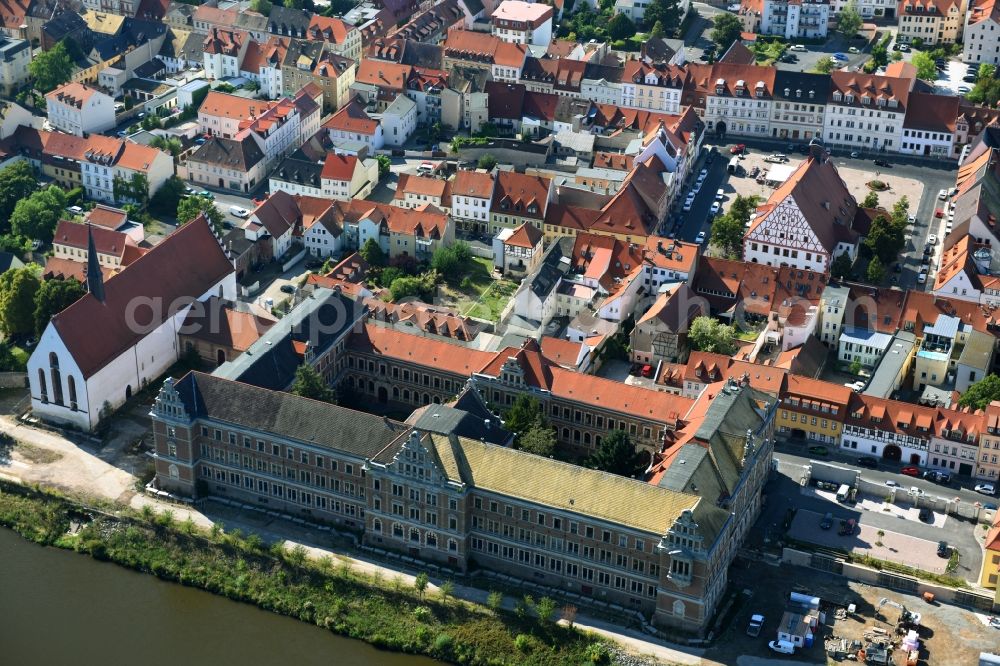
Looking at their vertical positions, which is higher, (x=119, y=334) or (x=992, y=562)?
(x=119, y=334)

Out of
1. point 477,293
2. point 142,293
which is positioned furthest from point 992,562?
point 142,293

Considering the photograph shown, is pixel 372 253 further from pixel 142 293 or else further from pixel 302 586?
pixel 302 586

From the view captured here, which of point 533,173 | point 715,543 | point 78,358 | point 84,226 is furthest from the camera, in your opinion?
point 533,173

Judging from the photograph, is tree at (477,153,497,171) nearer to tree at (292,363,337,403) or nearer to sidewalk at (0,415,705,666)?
tree at (292,363,337,403)

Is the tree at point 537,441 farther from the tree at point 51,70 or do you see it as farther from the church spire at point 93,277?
the tree at point 51,70

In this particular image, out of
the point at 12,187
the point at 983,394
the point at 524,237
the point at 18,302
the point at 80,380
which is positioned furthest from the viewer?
the point at 12,187

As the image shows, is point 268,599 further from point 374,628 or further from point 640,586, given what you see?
point 640,586

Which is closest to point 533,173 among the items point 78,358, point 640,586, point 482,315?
point 482,315
